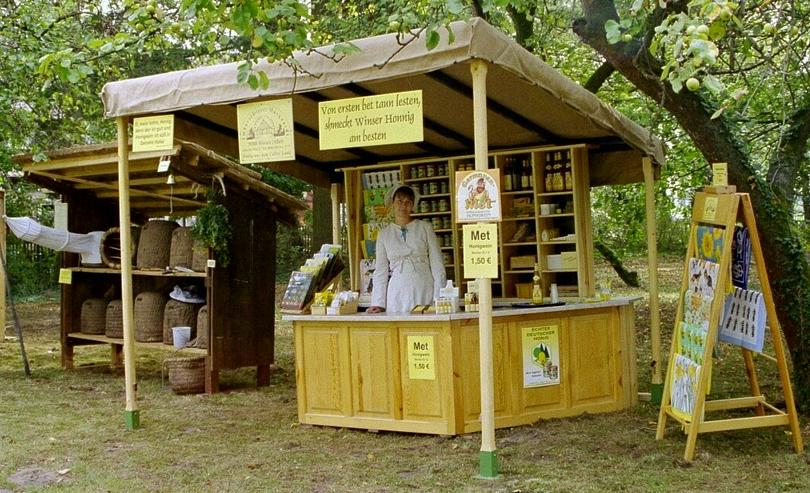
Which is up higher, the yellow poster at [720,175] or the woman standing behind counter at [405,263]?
the yellow poster at [720,175]

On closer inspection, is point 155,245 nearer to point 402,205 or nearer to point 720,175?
point 402,205

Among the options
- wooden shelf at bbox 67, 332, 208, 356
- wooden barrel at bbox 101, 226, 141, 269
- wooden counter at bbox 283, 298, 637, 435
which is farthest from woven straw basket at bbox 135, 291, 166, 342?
wooden counter at bbox 283, 298, 637, 435

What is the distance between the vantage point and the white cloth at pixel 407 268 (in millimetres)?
6844

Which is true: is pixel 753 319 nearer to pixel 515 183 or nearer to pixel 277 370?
pixel 515 183

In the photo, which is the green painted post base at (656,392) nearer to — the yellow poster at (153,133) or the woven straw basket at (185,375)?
the woven straw basket at (185,375)

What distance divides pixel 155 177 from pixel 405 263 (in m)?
3.18

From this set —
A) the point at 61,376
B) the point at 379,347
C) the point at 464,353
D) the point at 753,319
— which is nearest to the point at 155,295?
the point at 61,376

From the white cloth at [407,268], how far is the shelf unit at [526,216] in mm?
1371

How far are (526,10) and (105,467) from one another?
578 centimetres

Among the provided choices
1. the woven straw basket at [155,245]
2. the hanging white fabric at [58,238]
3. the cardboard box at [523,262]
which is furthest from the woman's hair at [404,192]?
the hanging white fabric at [58,238]

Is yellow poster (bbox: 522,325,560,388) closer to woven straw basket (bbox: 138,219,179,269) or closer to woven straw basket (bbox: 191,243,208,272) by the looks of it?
woven straw basket (bbox: 191,243,208,272)

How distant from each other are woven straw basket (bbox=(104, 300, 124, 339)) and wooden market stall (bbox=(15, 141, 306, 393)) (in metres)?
0.08

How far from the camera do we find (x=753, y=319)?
17.1ft

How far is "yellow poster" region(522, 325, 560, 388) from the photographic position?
6391 mm
